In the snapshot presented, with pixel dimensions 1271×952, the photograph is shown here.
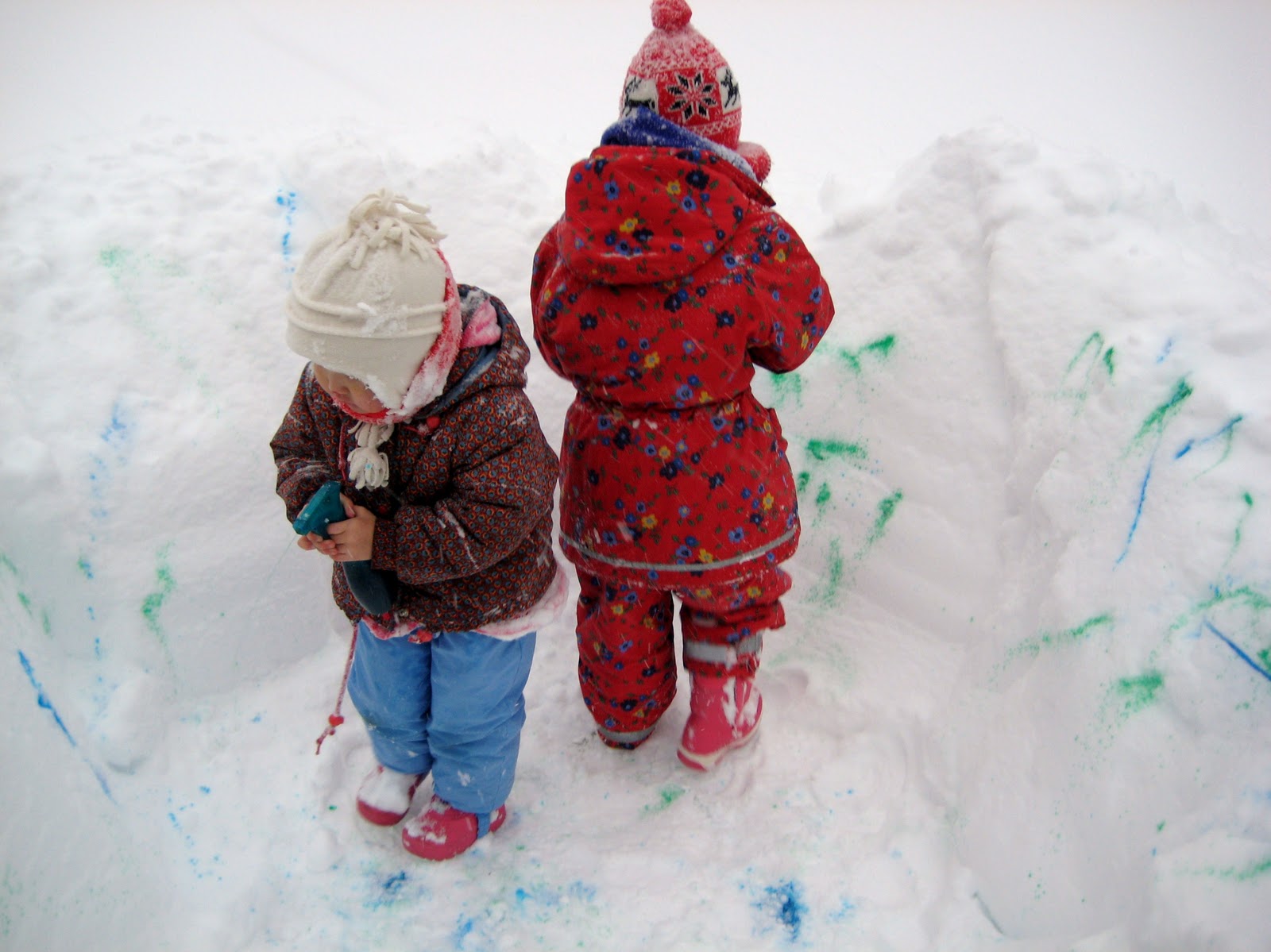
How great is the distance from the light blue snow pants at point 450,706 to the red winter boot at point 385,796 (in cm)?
3

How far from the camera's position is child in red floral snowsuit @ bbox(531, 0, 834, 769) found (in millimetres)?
1191

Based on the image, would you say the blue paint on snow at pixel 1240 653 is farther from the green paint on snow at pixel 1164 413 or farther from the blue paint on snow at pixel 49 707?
the blue paint on snow at pixel 49 707

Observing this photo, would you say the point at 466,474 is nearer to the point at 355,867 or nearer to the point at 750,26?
the point at 355,867

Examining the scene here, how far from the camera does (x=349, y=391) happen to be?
1.14m

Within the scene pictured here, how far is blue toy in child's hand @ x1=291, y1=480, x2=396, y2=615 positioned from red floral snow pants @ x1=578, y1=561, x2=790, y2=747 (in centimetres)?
39

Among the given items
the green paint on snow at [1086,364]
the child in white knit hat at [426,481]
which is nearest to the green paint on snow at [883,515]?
the green paint on snow at [1086,364]

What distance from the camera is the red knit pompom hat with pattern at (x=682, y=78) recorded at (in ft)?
4.06

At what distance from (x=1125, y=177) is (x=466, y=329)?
53.6 inches

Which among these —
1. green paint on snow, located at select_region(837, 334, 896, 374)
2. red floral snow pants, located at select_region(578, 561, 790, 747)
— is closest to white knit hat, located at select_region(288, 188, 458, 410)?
red floral snow pants, located at select_region(578, 561, 790, 747)

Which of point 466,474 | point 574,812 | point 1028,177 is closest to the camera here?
point 466,474

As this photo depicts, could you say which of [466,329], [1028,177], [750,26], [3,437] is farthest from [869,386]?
[750,26]

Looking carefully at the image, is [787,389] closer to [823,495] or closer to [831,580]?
[823,495]

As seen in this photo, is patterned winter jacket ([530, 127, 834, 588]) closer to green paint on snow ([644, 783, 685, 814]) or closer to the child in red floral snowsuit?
the child in red floral snowsuit

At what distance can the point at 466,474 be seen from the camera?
1169 millimetres
